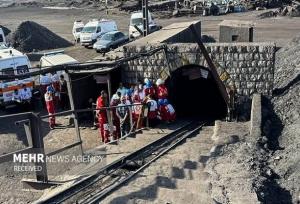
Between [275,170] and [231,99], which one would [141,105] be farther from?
[275,170]

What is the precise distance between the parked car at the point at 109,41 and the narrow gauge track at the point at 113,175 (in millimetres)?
19473

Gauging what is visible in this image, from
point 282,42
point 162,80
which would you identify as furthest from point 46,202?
point 282,42

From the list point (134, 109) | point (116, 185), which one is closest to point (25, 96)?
point (134, 109)

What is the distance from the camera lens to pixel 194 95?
22.1 m

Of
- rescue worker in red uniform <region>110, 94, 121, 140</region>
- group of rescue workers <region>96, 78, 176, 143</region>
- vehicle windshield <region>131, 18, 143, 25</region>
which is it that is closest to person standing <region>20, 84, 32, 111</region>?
group of rescue workers <region>96, 78, 176, 143</region>

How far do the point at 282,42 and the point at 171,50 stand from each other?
18.5 metres

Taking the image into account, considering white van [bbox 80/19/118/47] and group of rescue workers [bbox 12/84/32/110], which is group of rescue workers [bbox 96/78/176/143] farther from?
white van [bbox 80/19/118/47]

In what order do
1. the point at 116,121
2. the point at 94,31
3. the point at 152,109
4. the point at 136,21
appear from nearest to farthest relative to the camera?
1. the point at 152,109
2. the point at 116,121
3. the point at 94,31
4. the point at 136,21

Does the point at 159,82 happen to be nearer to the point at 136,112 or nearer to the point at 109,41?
the point at 136,112

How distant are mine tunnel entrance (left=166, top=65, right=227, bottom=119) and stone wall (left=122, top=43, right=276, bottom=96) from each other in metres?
0.93

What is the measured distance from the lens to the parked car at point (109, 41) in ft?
112

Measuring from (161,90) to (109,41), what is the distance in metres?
18.0

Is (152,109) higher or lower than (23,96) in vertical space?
higher

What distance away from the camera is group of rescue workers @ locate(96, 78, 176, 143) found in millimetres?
16594
